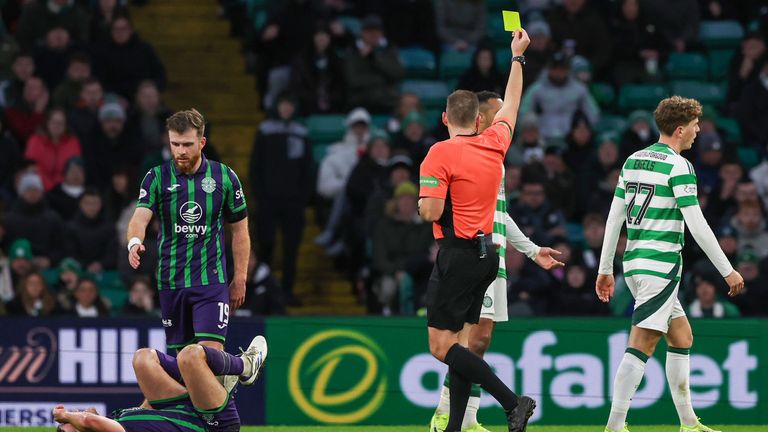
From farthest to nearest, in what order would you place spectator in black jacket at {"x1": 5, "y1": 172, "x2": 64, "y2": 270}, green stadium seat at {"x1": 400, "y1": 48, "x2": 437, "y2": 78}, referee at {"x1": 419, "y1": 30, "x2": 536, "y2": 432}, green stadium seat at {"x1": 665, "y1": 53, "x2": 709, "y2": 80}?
green stadium seat at {"x1": 665, "y1": 53, "x2": 709, "y2": 80} < green stadium seat at {"x1": 400, "y1": 48, "x2": 437, "y2": 78} < spectator in black jacket at {"x1": 5, "y1": 172, "x2": 64, "y2": 270} < referee at {"x1": 419, "y1": 30, "x2": 536, "y2": 432}

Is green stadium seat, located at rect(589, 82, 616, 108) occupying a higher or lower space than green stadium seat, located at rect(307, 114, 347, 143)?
higher

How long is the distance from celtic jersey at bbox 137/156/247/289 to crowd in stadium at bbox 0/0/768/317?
195 inches

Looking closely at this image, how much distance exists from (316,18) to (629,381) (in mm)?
9881

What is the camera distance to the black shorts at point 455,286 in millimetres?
9344

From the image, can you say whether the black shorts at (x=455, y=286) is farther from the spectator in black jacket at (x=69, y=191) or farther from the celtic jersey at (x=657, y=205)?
the spectator in black jacket at (x=69, y=191)

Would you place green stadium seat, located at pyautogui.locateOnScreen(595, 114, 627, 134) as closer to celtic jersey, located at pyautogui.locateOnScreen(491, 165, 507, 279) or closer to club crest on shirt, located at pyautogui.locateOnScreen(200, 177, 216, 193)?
celtic jersey, located at pyautogui.locateOnScreen(491, 165, 507, 279)

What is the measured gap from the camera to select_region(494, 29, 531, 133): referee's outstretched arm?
9.56 m

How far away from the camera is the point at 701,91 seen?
Result: 1888cm

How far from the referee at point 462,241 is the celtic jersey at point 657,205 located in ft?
2.78

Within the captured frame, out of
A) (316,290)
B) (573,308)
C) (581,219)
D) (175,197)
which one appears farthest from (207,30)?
(175,197)

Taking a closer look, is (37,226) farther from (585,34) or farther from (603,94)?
(585,34)

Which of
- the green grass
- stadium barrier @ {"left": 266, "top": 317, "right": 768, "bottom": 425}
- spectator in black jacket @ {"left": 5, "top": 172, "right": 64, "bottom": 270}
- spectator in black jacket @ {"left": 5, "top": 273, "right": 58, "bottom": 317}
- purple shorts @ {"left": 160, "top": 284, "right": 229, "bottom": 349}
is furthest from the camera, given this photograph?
spectator in black jacket @ {"left": 5, "top": 172, "right": 64, "bottom": 270}

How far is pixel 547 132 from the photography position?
17531 mm

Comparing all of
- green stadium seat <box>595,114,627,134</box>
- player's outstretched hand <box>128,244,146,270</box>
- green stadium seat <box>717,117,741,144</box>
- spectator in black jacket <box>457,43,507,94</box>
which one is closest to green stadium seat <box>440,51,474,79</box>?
spectator in black jacket <box>457,43,507,94</box>
